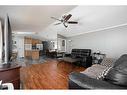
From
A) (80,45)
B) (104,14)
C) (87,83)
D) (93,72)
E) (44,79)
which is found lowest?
(44,79)

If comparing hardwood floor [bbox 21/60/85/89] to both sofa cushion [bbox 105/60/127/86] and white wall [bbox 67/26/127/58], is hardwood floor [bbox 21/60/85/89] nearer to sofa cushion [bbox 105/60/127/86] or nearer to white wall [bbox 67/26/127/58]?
sofa cushion [bbox 105/60/127/86]

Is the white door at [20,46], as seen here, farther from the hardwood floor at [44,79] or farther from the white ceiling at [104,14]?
the white ceiling at [104,14]

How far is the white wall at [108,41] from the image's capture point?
466 centimetres

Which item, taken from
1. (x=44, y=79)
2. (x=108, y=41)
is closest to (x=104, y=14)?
(x=108, y=41)

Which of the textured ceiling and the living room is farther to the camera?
the textured ceiling

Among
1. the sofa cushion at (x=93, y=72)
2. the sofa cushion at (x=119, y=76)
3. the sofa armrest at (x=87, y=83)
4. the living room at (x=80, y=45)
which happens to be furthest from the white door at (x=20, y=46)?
the sofa cushion at (x=119, y=76)

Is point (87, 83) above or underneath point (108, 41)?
underneath

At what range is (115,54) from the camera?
198 inches

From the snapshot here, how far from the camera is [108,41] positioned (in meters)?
5.37

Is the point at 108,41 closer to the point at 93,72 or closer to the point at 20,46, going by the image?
the point at 93,72

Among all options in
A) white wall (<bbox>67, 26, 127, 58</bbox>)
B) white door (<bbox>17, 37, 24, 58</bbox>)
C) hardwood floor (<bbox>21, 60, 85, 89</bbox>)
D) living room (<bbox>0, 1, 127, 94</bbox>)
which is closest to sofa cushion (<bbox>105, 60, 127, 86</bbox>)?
living room (<bbox>0, 1, 127, 94</bbox>)

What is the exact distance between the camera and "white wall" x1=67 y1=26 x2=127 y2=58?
466cm
